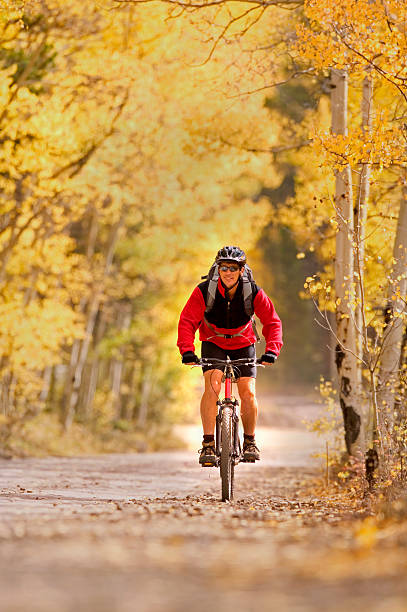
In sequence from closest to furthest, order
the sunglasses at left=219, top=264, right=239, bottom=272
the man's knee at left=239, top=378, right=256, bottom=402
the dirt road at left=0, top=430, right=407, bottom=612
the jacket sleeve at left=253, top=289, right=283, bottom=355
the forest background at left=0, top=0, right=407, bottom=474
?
the dirt road at left=0, top=430, right=407, bottom=612 < the sunglasses at left=219, top=264, right=239, bottom=272 < the jacket sleeve at left=253, top=289, right=283, bottom=355 < the man's knee at left=239, top=378, right=256, bottom=402 < the forest background at left=0, top=0, right=407, bottom=474

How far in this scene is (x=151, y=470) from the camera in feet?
56.1

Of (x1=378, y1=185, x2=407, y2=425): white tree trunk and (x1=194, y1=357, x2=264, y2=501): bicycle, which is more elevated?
(x1=378, y1=185, x2=407, y2=425): white tree trunk

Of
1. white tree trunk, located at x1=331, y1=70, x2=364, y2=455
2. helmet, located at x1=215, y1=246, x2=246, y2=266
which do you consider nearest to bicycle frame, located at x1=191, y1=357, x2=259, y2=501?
helmet, located at x1=215, y1=246, x2=246, y2=266

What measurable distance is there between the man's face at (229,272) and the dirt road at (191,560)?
204cm

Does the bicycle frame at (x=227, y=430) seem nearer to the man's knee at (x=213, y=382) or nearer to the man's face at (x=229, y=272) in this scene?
the man's knee at (x=213, y=382)

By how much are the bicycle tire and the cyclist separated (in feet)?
0.34

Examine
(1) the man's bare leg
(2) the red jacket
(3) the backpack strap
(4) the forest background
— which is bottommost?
(1) the man's bare leg

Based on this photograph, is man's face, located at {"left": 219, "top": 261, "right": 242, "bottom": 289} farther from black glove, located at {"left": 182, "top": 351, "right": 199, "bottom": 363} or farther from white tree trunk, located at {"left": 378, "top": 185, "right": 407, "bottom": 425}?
white tree trunk, located at {"left": 378, "top": 185, "right": 407, "bottom": 425}

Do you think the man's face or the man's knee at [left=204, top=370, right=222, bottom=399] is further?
the man's knee at [left=204, top=370, right=222, bottom=399]

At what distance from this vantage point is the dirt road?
3.84 m

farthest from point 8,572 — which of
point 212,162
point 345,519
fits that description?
point 212,162

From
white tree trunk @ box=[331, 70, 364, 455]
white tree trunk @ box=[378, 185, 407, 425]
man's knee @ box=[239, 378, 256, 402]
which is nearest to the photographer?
man's knee @ box=[239, 378, 256, 402]

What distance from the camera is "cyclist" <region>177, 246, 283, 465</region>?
9.16 metres

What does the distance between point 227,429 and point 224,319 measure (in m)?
1.03
